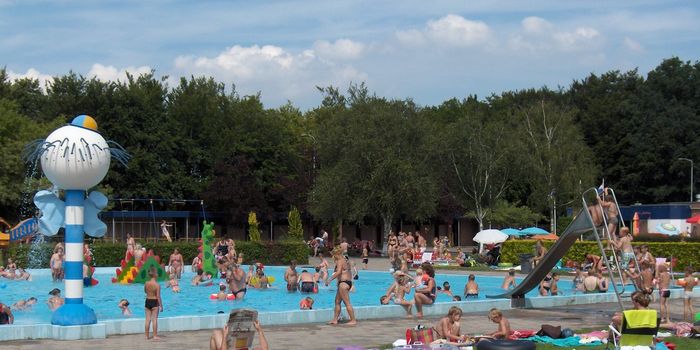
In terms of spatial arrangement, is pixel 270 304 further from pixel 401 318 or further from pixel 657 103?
pixel 657 103

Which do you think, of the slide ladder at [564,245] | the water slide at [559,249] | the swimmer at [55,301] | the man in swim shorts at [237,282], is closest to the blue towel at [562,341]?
the slide ladder at [564,245]

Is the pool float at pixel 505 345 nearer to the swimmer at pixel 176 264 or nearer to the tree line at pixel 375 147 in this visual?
the swimmer at pixel 176 264

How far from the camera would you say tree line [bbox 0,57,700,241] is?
166 feet

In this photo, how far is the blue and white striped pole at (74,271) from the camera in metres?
16.4

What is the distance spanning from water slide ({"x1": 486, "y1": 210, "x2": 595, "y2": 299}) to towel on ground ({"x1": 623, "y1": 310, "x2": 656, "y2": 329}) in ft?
21.6

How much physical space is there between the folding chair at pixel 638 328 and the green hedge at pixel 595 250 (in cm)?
2249

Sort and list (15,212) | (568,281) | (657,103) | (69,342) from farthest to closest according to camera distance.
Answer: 1. (657,103)
2. (15,212)
3. (568,281)
4. (69,342)

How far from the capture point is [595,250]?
121ft

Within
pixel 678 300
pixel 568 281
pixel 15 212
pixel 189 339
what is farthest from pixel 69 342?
pixel 15 212

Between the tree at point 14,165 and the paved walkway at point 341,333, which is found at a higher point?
the tree at point 14,165

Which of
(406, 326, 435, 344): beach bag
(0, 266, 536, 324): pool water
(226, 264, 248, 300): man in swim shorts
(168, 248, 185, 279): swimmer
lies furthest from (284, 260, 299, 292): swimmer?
(406, 326, 435, 344): beach bag

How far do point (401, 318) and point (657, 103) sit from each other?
52.6 metres

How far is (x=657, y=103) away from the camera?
220 feet

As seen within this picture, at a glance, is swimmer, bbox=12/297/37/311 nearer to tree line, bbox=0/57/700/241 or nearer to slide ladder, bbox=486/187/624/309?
slide ladder, bbox=486/187/624/309
